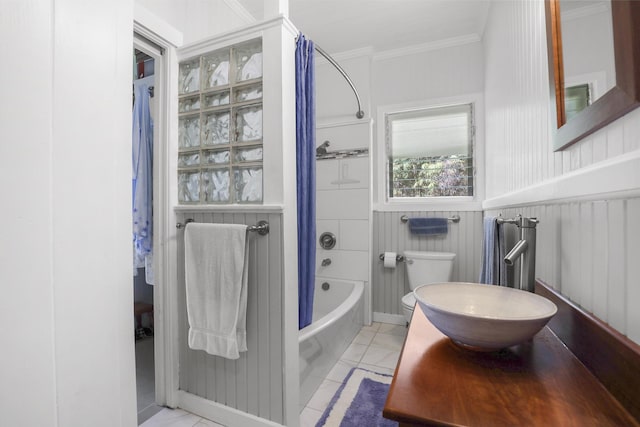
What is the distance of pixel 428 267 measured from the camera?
2.36 metres

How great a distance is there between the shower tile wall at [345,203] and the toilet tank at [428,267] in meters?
0.40

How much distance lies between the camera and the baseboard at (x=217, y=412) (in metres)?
1.35

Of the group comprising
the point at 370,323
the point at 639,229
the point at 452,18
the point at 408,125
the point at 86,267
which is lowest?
the point at 370,323

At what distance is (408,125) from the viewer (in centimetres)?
273

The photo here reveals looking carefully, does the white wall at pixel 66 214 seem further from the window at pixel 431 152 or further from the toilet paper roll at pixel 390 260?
the window at pixel 431 152

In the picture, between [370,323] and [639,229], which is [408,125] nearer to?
Answer: [370,323]

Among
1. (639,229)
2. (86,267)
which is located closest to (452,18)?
(639,229)

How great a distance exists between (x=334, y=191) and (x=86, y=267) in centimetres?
212

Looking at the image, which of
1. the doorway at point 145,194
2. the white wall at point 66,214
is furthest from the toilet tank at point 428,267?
the white wall at point 66,214

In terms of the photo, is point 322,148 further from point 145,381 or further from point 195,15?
point 145,381

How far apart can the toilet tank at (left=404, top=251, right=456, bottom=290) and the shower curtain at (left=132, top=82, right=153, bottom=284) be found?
6.72ft

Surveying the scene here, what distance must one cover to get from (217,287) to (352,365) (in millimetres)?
1181

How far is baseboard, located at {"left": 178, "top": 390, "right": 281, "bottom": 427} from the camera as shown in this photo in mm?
1352

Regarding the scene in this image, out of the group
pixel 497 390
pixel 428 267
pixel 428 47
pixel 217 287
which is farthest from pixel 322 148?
pixel 497 390
